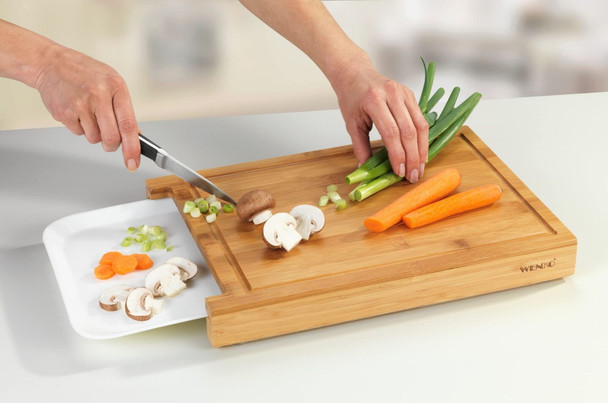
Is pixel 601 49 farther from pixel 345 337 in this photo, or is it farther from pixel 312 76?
pixel 345 337

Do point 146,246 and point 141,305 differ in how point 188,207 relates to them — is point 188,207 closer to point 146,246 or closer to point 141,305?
point 146,246

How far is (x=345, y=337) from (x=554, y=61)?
3.19 m

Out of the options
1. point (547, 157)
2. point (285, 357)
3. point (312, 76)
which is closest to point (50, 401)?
point (285, 357)

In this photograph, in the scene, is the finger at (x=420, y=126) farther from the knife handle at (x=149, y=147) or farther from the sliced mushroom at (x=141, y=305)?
the sliced mushroom at (x=141, y=305)

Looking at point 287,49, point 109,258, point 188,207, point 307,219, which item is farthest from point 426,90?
point 287,49

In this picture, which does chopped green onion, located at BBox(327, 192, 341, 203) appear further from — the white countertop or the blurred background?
the blurred background

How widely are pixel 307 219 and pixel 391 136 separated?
369mm

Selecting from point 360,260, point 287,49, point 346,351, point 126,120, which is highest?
point 287,49

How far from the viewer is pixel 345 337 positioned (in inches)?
69.2

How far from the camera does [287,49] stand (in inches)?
177

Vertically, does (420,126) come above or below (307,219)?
above

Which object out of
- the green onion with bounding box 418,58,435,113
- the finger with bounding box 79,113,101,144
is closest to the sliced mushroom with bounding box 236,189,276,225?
the finger with bounding box 79,113,101,144

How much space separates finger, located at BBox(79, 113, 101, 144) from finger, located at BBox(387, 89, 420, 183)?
0.73 metres

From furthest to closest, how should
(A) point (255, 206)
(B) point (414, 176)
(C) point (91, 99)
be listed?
(B) point (414, 176)
(A) point (255, 206)
(C) point (91, 99)
